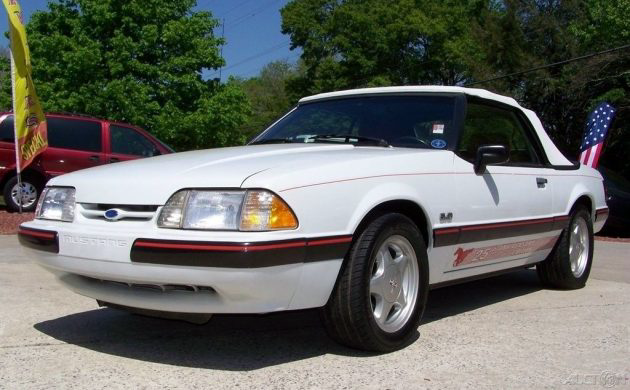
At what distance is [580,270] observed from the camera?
592 cm

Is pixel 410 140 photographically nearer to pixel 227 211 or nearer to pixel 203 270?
pixel 227 211

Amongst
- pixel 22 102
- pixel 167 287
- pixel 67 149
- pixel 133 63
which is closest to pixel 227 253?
pixel 167 287

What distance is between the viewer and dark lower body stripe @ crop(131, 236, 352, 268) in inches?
119

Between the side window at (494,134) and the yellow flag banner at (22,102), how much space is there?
26.3 ft

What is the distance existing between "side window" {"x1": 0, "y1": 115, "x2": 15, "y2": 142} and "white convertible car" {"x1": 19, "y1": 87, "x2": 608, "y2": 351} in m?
8.19

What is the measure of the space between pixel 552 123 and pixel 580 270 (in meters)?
21.3

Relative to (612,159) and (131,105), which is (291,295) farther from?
(612,159)

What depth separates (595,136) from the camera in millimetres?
12195

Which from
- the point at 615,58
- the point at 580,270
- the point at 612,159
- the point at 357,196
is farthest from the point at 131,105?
the point at 357,196

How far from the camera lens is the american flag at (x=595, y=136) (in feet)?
38.8

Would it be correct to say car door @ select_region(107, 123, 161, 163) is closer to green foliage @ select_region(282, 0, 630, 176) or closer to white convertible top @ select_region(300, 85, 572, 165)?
white convertible top @ select_region(300, 85, 572, 165)

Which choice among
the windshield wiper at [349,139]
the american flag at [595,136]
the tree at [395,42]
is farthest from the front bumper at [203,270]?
the tree at [395,42]

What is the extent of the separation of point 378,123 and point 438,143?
50 centimetres

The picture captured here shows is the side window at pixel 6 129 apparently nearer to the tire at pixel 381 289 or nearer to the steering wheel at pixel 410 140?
the steering wheel at pixel 410 140
